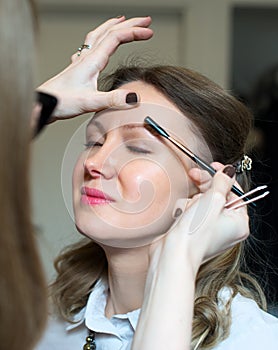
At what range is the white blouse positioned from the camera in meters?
1.08

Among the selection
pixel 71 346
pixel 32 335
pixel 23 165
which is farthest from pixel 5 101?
pixel 71 346

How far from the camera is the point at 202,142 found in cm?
120

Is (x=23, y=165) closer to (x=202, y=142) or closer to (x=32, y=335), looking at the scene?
(x=32, y=335)

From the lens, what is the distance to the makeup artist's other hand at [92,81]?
3.72 ft

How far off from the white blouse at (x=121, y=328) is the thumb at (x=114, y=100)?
339 mm

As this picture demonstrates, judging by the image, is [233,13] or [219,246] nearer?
[219,246]

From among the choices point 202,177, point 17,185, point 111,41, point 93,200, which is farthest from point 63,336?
point 17,185

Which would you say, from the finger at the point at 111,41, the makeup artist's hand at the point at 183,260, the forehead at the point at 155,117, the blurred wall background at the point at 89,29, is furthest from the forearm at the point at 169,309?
the blurred wall background at the point at 89,29

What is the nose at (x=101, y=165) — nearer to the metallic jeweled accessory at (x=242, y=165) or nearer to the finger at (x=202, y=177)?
the finger at (x=202, y=177)

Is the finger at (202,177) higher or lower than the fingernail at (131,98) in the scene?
lower

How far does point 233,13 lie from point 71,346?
6.55ft

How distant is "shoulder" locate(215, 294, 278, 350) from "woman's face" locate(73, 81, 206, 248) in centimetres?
18

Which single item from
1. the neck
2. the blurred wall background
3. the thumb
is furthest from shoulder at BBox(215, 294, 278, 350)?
the blurred wall background

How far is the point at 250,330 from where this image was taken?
42.6 inches
